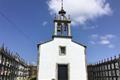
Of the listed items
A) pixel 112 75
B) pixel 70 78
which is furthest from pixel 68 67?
pixel 112 75

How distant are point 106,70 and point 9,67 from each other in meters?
31.3

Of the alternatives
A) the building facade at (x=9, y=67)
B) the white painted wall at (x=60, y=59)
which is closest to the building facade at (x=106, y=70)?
the building facade at (x=9, y=67)

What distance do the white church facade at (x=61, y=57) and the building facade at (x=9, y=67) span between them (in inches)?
1059

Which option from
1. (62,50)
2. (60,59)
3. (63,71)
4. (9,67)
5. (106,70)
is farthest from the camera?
(106,70)

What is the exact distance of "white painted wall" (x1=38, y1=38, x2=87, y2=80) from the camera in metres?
22.4

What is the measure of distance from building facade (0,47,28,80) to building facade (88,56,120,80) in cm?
2735

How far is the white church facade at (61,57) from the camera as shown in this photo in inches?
884

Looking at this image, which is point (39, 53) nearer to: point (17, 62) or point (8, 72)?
point (8, 72)

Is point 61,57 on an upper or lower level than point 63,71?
upper

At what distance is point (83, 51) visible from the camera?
23812 mm

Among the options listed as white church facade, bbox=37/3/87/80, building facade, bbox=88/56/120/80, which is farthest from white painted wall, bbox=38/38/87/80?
building facade, bbox=88/56/120/80

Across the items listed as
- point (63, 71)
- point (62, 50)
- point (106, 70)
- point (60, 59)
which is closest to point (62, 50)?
point (62, 50)

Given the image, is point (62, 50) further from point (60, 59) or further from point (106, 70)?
point (106, 70)

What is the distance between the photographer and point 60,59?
23000 mm
